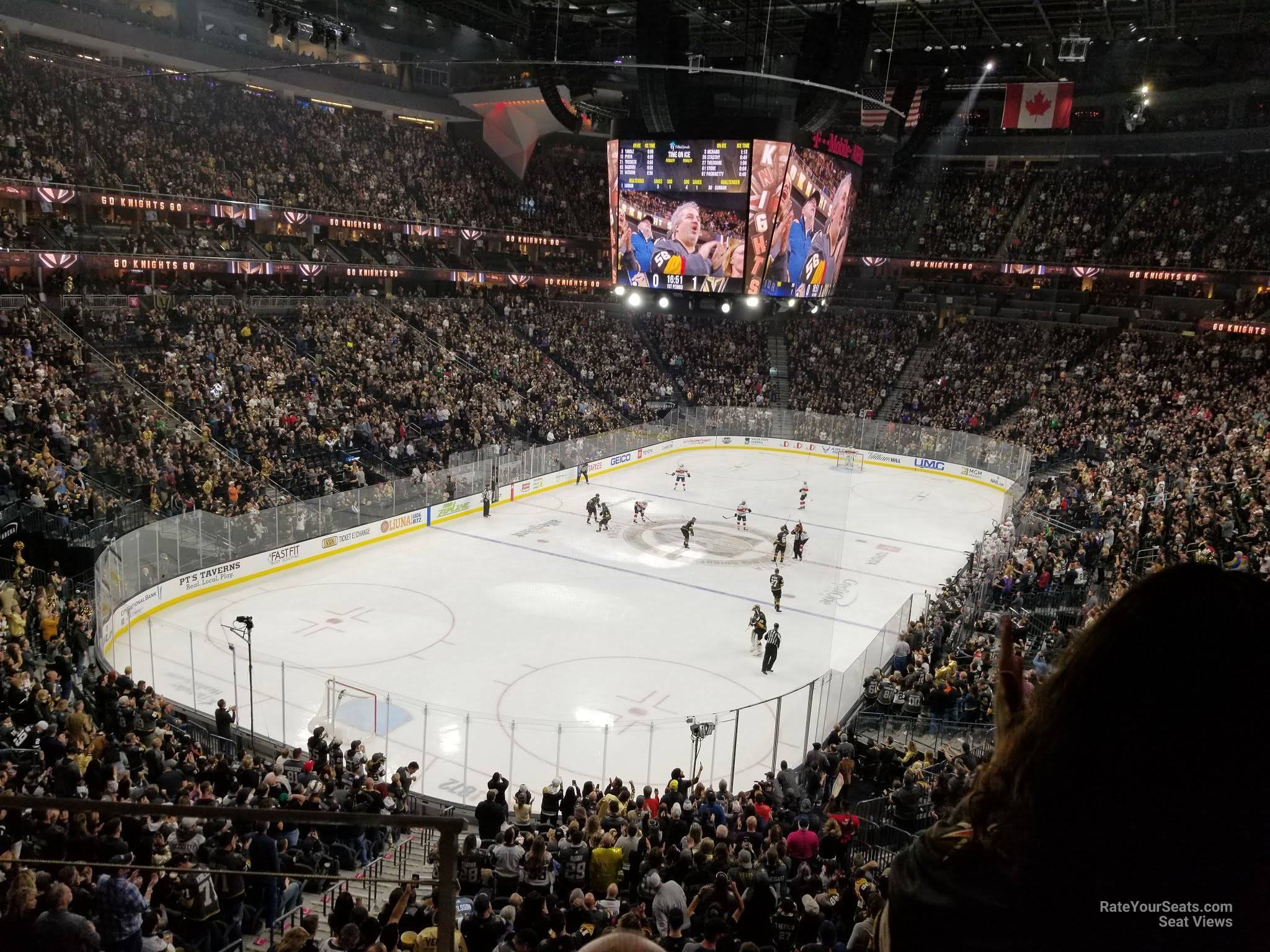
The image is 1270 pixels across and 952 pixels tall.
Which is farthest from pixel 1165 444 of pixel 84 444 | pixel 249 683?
pixel 84 444

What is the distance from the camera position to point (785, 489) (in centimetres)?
3762

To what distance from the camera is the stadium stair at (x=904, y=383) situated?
47.4 meters

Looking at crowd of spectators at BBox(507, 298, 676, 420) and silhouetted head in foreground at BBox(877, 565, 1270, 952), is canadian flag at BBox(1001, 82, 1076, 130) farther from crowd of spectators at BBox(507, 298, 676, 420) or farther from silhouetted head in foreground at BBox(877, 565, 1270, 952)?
silhouetted head in foreground at BBox(877, 565, 1270, 952)

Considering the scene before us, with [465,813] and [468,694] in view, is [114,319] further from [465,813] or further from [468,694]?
[465,813]

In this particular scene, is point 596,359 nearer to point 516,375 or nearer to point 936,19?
point 516,375

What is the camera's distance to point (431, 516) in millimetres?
29609

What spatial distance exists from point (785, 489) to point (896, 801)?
26858mm

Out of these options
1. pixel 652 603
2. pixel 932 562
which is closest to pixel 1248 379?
pixel 932 562

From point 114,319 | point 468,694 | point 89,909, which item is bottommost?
point 468,694

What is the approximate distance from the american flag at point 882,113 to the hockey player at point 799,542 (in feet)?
39.7

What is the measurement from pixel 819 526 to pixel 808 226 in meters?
10.2

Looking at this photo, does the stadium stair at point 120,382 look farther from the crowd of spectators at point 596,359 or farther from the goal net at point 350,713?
the crowd of spectators at point 596,359

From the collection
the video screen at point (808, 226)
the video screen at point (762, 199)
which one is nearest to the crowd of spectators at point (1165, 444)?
the video screen at point (808, 226)

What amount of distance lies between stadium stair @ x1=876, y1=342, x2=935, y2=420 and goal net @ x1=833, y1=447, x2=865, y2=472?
4.16 metres
